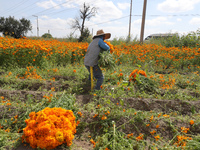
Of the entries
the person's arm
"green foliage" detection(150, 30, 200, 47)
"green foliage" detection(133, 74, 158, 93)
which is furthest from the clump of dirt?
"green foliage" detection(150, 30, 200, 47)

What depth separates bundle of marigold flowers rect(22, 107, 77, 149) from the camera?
1.85 m

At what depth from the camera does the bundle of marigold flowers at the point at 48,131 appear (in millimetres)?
1850

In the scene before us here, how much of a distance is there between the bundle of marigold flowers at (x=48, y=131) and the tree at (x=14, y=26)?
91.5 ft

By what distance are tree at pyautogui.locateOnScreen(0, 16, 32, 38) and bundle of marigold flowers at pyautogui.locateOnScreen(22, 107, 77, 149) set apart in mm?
27874

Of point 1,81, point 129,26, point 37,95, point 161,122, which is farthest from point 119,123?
point 129,26

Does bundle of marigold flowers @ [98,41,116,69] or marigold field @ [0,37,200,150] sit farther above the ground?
bundle of marigold flowers @ [98,41,116,69]

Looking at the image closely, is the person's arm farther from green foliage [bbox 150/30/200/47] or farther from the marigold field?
green foliage [bbox 150/30/200/47]

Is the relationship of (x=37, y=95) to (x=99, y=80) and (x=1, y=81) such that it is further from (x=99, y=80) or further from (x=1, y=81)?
(x=1, y=81)

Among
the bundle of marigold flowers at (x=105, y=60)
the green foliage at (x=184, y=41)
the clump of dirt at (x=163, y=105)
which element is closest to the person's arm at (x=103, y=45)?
the bundle of marigold flowers at (x=105, y=60)

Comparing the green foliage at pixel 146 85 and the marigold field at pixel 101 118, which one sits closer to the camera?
the marigold field at pixel 101 118

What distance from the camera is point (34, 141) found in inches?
73.4

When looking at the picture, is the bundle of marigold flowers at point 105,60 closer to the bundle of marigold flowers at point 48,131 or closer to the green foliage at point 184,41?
the bundle of marigold flowers at point 48,131

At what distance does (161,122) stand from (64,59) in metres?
5.39

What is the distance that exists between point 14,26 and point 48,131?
31.2 meters
